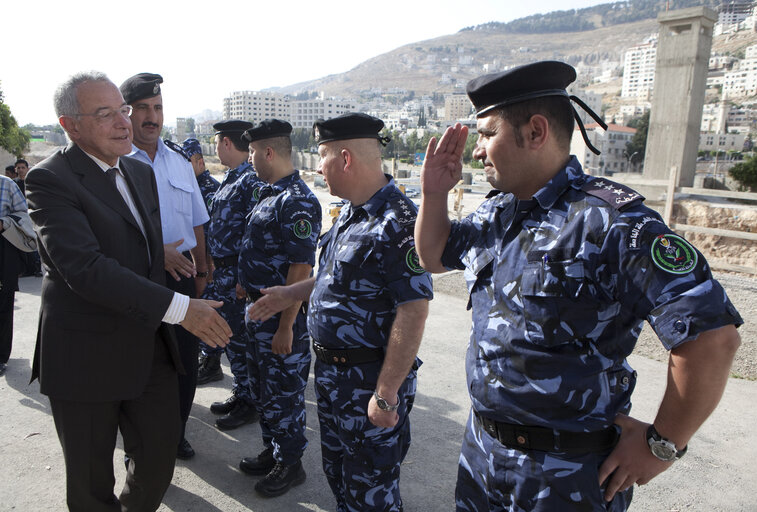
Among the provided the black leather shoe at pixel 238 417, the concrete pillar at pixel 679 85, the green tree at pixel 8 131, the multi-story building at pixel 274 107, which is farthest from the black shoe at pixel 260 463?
the multi-story building at pixel 274 107

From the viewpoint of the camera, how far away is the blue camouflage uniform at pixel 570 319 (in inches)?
49.9

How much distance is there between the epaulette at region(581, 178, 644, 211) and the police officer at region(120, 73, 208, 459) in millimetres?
2401

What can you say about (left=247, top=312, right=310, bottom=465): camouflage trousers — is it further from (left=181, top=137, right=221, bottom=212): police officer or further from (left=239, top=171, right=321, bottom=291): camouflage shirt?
(left=181, top=137, right=221, bottom=212): police officer

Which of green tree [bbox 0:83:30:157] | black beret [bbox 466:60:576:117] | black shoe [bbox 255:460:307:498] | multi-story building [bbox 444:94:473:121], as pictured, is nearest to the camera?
black beret [bbox 466:60:576:117]

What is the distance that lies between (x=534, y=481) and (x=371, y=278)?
103cm

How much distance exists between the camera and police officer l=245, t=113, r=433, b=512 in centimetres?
212

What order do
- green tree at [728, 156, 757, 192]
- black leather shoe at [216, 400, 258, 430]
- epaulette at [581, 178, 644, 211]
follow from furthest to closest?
green tree at [728, 156, 757, 192] → black leather shoe at [216, 400, 258, 430] → epaulette at [581, 178, 644, 211]

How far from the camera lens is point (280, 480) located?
9.71 ft

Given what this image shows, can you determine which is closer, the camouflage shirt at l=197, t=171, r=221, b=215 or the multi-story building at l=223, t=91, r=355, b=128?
the camouflage shirt at l=197, t=171, r=221, b=215

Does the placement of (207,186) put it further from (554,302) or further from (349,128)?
(554,302)

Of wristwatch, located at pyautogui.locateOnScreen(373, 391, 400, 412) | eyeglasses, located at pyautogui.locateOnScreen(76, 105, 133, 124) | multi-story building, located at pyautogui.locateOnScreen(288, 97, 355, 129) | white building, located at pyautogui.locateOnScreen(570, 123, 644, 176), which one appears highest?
multi-story building, located at pyautogui.locateOnScreen(288, 97, 355, 129)

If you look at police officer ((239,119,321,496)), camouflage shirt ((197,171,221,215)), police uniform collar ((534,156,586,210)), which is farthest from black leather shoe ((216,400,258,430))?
police uniform collar ((534,156,586,210))

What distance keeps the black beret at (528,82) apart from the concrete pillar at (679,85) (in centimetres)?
2133

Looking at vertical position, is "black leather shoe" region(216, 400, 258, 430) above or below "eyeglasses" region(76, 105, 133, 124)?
below
